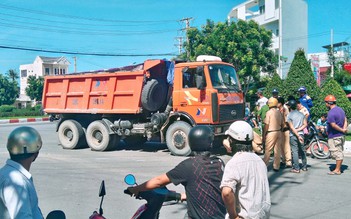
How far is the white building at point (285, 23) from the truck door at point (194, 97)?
30047mm

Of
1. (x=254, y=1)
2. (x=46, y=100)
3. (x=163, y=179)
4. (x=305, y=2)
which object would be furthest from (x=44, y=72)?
(x=163, y=179)

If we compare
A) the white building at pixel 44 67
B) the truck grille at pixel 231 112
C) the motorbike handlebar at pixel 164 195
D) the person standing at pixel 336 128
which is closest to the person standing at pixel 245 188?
the motorbike handlebar at pixel 164 195

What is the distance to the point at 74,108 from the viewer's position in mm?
12594

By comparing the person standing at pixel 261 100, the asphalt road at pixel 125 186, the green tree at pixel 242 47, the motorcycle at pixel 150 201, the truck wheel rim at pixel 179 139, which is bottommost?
the asphalt road at pixel 125 186

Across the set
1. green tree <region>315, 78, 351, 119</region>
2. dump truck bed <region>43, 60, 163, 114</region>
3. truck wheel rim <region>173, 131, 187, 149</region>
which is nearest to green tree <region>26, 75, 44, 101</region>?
dump truck bed <region>43, 60, 163, 114</region>

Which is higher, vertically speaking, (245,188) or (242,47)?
(242,47)

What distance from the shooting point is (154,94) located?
11.3 meters

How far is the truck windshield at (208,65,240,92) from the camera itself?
10.4 m

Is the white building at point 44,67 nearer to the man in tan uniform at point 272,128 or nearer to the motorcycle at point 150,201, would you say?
the man in tan uniform at point 272,128

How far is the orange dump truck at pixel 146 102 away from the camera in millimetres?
10344

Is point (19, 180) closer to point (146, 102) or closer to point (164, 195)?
point (164, 195)

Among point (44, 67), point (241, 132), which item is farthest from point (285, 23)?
point (44, 67)

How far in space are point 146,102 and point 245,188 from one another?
8555 mm

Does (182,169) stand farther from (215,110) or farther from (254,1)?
(254,1)
